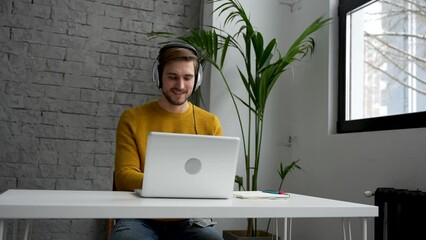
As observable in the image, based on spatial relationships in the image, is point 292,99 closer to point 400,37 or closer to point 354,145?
point 354,145

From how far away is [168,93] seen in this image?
1744mm

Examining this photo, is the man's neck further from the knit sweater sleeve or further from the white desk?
the white desk

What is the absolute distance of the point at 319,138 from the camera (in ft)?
8.76

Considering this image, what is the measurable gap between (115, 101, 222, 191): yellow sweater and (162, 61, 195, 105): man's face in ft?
0.26

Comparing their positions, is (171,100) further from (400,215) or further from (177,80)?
(400,215)

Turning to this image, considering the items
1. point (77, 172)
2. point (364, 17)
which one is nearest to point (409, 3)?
point (364, 17)

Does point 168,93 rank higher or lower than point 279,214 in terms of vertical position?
higher

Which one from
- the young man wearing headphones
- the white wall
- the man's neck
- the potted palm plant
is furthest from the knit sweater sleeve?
the white wall

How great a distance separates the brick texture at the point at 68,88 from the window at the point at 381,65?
136 cm

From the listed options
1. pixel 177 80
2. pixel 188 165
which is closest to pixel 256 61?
pixel 177 80

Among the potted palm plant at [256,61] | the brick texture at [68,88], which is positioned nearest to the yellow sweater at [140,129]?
the potted palm plant at [256,61]

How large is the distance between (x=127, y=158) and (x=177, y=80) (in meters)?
0.40

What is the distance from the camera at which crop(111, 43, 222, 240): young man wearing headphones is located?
149cm

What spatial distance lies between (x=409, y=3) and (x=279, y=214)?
5.26 ft
